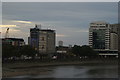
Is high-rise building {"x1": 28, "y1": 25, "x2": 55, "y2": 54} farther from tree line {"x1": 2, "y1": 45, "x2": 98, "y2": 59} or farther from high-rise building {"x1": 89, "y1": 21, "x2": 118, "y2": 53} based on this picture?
high-rise building {"x1": 89, "y1": 21, "x2": 118, "y2": 53}

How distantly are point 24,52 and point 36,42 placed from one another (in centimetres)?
4282

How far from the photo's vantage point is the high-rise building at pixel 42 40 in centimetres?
10844

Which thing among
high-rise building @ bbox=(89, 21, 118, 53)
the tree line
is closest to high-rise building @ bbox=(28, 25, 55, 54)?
the tree line

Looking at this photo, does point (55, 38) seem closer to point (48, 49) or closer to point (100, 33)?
point (48, 49)

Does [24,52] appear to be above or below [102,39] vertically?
below

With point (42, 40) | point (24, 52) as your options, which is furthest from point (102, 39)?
point (24, 52)

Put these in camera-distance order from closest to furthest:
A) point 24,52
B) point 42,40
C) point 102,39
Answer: point 24,52, point 42,40, point 102,39

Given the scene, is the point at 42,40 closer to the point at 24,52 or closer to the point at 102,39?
the point at 102,39

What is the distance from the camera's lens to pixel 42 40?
110875 mm

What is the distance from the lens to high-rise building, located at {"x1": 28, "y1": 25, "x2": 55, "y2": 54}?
10844 centimetres

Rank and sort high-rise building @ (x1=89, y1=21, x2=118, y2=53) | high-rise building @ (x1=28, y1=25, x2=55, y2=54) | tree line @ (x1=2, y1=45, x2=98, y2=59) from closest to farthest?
tree line @ (x1=2, y1=45, x2=98, y2=59), high-rise building @ (x1=28, y1=25, x2=55, y2=54), high-rise building @ (x1=89, y1=21, x2=118, y2=53)

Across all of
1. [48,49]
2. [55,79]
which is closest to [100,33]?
[48,49]

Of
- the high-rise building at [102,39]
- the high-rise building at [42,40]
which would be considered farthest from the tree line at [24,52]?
the high-rise building at [102,39]

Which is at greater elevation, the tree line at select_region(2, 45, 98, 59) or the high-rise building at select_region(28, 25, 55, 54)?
the high-rise building at select_region(28, 25, 55, 54)
